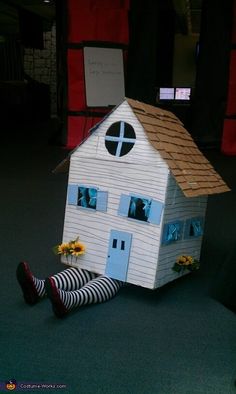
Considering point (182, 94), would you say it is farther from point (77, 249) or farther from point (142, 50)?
point (77, 249)

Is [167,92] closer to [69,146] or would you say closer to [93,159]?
[69,146]

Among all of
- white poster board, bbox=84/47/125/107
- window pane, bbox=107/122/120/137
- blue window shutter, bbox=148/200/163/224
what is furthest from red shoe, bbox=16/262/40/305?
white poster board, bbox=84/47/125/107

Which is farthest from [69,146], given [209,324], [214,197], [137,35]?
[209,324]

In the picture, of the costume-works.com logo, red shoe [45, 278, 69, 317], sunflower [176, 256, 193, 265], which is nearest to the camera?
the costume-works.com logo

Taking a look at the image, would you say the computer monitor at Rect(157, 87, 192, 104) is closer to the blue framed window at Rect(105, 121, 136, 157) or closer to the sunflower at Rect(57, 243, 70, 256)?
the blue framed window at Rect(105, 121, 136, 157)

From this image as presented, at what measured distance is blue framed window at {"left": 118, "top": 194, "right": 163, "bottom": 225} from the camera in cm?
151

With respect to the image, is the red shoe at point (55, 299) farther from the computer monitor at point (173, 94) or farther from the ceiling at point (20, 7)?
the ceiling at point (20, 7)

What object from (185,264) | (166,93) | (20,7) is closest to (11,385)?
(185,264)

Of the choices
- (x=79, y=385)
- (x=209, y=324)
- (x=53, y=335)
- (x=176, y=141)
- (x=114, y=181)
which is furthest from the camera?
(x=176, y=141)

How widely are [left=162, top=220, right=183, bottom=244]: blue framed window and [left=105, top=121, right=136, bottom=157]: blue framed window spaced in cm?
31

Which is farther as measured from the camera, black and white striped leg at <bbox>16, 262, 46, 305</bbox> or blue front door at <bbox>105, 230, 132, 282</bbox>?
blue front door at <bbox>105, 230, 132, 282</bbox>

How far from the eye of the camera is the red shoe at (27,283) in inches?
57.2

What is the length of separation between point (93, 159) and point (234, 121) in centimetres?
360

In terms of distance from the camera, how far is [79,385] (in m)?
1.10
